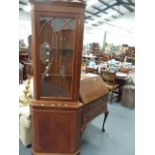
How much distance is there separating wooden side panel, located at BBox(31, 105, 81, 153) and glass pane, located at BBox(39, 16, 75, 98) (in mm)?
230

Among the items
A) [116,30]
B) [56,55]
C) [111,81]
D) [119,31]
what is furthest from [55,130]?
[116,30]

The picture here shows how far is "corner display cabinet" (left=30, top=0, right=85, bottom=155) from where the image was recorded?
6.50 feet

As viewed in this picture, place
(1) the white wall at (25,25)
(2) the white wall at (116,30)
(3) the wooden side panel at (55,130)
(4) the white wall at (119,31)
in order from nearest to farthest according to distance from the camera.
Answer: (3) the wooden side panel at (55,130) → (1) the white wall at (25,25) → (2) the white wall at (116,30) → (4) the white wall at (119,31)

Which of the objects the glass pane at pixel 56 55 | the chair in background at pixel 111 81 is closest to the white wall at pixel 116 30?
the chair in background at pixel 111 81

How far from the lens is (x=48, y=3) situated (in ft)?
6.18

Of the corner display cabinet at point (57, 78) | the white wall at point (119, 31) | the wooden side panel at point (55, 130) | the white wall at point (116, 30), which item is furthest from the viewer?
the white wall at point (119, 31)

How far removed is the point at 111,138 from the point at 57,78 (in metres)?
1.53

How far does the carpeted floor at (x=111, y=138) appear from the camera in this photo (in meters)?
2.68

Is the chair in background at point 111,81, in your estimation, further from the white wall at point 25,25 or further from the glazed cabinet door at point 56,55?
the white wall at point 25,25

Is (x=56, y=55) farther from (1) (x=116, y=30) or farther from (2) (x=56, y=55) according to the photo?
(1) (x=116, y=30)

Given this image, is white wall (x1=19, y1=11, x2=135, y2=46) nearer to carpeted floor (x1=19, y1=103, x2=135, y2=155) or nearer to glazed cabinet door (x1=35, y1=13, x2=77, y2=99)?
carpeted floor (x1=19, y1=103, x2=135, y2=155)

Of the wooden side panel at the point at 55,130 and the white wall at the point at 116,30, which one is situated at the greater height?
the white wall at the point at 116,30
